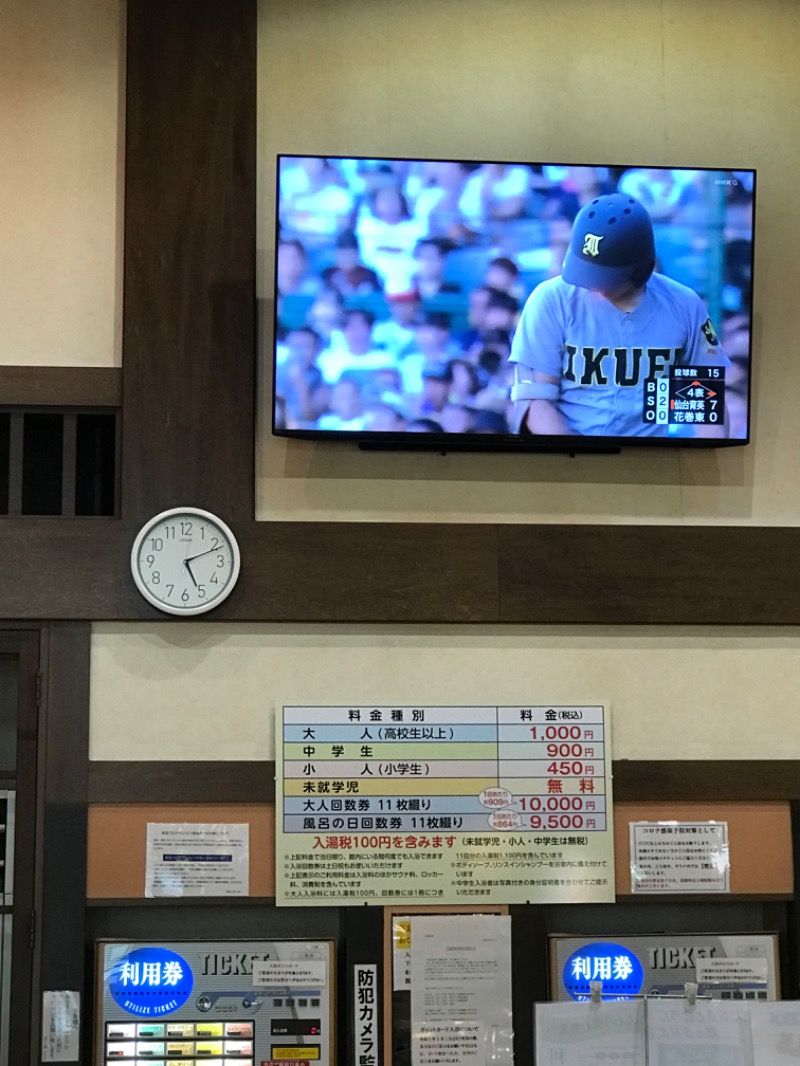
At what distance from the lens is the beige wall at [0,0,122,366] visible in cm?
436

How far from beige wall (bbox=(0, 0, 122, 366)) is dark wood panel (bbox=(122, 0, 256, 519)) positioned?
0.34 feet

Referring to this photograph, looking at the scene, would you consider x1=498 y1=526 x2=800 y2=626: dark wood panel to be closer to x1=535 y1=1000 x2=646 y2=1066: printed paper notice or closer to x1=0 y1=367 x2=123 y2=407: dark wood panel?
x1=535 y1=1000 x2=646 y2=1066: printed paper notice

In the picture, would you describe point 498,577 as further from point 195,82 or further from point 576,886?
point 195,82

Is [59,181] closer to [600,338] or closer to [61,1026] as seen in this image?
[600,338]

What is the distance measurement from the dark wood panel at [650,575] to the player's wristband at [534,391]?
1.40 ft

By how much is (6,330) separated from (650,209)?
2141 mm

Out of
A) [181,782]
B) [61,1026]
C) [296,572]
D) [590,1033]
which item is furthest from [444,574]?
[61,1026]

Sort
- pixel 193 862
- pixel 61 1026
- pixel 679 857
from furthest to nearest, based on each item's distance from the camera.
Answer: pixel 679 857
pixel 193 862
pixel 61 1026

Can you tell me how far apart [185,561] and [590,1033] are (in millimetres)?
1847

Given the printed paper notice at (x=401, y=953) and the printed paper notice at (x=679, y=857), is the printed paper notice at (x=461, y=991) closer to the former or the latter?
the printed paper notice at (x=401, y=953)

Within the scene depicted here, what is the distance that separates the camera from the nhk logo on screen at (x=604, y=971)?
4.15 meters

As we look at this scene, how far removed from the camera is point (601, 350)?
4.27 metres

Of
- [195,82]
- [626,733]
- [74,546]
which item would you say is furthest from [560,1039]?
[195,82]

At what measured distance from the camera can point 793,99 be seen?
15.3 feet
